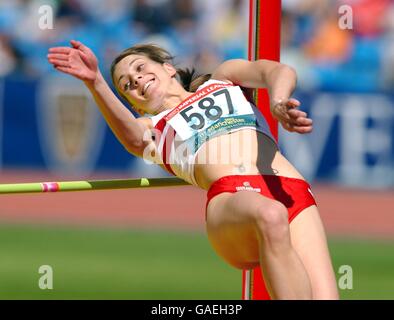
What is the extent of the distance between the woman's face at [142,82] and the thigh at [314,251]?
1.02 meters

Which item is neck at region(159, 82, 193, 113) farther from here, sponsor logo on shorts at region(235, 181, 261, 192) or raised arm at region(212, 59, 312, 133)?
sponsor logo on shorts at region(235, 181, 261, 192)

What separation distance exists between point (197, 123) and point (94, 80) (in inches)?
20.5

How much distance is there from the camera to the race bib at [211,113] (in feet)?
16.1

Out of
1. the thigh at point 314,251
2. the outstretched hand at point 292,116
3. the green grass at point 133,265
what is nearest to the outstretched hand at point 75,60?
the outstretched hand at point 292,116

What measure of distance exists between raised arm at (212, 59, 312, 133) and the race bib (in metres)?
0.08

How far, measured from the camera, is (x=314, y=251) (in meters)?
4.54

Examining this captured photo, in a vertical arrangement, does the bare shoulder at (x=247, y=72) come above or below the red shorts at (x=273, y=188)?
above

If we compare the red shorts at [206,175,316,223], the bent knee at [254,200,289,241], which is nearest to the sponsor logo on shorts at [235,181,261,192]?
the red shorts at [206,175,316,223]

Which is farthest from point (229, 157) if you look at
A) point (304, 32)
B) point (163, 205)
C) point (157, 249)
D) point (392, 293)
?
point (304, 32)

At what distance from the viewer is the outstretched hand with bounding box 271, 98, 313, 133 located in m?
4.24

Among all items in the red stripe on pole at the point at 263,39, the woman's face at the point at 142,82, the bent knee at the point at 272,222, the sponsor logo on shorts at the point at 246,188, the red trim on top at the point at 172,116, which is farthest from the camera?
the woman's face at the point at 142,82

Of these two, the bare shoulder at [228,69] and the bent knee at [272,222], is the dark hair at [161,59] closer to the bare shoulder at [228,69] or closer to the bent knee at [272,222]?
the bare shoulder at [228,69]

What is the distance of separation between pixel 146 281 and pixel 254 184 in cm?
421

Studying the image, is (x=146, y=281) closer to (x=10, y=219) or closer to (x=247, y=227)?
(x=10, y=219)
